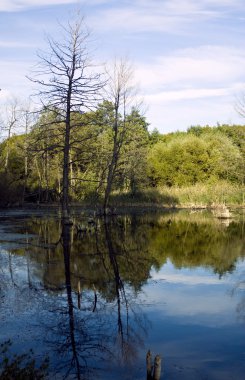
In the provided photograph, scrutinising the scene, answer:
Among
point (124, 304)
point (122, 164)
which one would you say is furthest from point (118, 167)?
point (124, 304)

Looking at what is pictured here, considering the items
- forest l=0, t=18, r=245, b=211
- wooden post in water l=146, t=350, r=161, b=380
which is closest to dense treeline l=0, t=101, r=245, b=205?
forest l=0, t=18, r=245, b=211

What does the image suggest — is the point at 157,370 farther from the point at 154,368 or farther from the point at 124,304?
the point at 124,304

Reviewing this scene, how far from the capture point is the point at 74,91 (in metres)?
24.0

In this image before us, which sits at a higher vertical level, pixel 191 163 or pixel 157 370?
pixel 191 163

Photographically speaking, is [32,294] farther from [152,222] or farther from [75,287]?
[152,222]

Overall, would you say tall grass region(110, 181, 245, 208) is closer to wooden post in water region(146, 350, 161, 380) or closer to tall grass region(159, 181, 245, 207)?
tall grass region(159, 181, 245, 207)

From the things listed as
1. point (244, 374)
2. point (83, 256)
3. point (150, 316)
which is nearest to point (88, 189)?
point (83, 256)

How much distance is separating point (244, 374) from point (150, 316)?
120 inches

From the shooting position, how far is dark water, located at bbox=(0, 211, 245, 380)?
23.7 ft

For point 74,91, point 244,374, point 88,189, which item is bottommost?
point 244,374

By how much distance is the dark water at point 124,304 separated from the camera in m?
7.22

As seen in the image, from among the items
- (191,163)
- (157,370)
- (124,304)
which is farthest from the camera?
(191,163)

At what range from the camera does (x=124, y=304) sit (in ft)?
33.9

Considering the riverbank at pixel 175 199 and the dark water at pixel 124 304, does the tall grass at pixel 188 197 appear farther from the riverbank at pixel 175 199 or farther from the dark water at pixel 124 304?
the dark water at pixel 124 304
